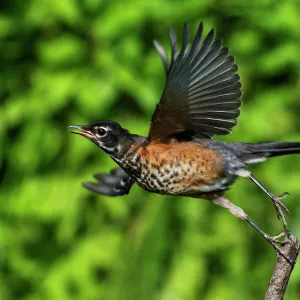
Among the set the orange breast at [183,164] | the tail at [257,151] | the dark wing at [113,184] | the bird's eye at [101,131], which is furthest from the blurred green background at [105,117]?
the bird's eye at [101,131]

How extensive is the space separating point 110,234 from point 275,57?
1411 millimetres

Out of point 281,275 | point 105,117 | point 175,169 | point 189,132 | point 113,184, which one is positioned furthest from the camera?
point 105,117

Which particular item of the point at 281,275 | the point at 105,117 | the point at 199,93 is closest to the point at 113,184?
the point at 199,93

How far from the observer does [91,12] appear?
15.6 feet

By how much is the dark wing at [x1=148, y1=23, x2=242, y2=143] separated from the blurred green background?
6.40ft

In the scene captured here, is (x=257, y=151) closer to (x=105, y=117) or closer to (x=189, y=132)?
(x=189, y=132)

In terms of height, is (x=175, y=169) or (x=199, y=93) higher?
(x=199, y=93)

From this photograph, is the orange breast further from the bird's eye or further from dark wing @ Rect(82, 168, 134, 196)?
dark wing @ Rect(82, 168, 134, 196)

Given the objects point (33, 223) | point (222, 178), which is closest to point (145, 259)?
point (222, 178)

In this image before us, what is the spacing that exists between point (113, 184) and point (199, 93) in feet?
2.02

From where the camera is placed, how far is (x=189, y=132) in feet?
9.05

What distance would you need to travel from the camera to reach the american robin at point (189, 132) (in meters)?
2.60

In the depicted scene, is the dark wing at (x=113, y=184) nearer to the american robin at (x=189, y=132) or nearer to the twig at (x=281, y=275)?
the american robin at (x=189, y=132)

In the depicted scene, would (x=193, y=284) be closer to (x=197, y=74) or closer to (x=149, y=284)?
(x=149, y=284)
